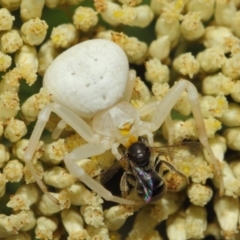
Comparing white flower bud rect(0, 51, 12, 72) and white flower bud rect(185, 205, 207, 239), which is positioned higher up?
white flower bud rect(0, 51, 12, 72)

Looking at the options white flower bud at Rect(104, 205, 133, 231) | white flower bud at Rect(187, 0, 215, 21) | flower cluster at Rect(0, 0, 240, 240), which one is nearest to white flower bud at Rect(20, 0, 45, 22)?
flower cluster at Rect(0, 0, 240, 240)

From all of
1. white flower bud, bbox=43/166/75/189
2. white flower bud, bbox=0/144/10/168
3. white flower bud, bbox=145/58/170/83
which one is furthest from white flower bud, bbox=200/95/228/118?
white flower bud, bbox=0/144/10/168

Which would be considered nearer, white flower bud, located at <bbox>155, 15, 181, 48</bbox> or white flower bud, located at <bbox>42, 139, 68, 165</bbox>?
white flower bud, located at <bbox>42, 139, 68, 165</bbox>

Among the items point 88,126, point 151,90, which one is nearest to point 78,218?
point 88,126

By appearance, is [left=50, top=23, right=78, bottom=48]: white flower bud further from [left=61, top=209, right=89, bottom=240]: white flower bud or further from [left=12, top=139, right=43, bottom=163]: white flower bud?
[left=61, top=209, right=89, bottom=240]: white flower bud

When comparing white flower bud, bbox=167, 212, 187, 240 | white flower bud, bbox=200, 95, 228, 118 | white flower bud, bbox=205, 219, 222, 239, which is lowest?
white flower bud, bbox=205, 219, 222, 239

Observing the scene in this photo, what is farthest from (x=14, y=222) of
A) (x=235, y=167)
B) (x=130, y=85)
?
(x=235, y=167)
